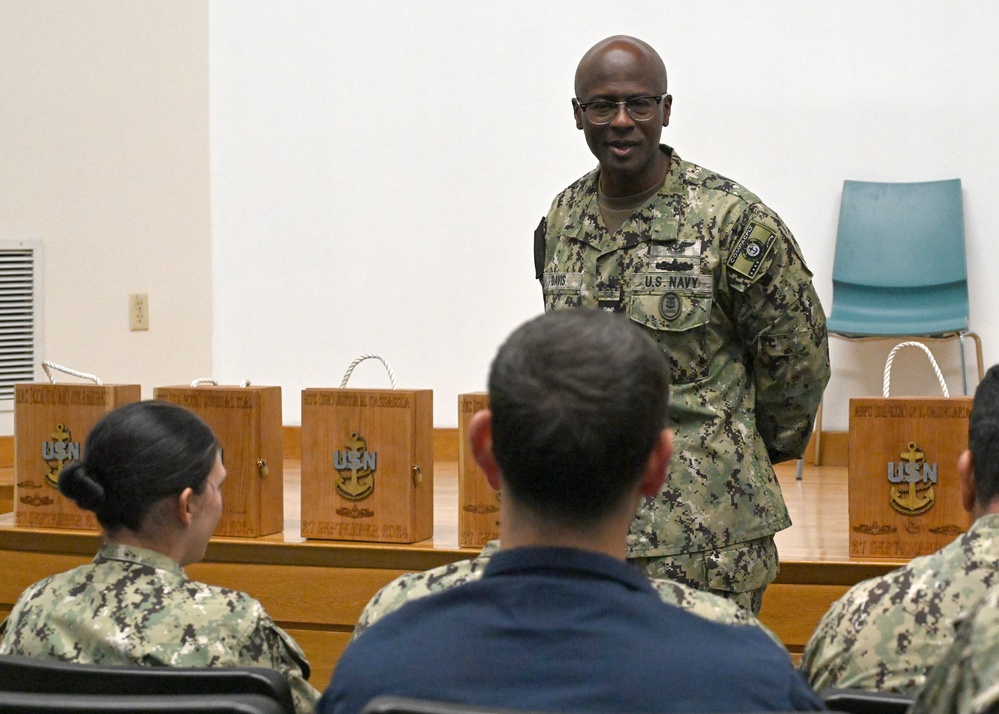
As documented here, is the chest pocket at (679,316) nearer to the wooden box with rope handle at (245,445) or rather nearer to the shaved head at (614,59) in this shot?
the shaved head at (614,59)

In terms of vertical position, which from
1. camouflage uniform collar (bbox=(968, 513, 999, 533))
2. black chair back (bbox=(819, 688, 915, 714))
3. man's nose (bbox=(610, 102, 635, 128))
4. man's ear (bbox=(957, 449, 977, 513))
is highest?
man's nose (bbox=(610, 102, 635, 128))

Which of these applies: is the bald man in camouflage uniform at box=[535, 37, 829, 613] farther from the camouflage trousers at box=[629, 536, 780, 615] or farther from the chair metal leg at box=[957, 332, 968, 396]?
the chair metal leg at box=[957, 332, 968, 396]

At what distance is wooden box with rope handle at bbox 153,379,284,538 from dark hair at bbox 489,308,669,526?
1986mm

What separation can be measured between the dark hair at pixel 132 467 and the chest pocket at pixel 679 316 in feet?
2.59

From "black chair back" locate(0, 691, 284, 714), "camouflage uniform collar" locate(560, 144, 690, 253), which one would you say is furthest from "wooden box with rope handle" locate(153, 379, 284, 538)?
"black chair back" locate(0, 691, 284, 714)

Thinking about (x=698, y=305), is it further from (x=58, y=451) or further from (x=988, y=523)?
(x=58, y=451)

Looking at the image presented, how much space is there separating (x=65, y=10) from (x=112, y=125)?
0.45 meters

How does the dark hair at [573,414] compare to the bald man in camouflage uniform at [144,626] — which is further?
the bald man in camouflage uniform at [144,626]

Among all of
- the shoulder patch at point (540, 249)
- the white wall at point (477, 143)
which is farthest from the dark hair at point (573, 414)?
the white wall at point (477, 143)

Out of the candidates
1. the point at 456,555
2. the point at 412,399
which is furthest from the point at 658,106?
the point at 456,555

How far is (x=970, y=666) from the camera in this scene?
792mm

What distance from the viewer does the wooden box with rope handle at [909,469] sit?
8.38 ft

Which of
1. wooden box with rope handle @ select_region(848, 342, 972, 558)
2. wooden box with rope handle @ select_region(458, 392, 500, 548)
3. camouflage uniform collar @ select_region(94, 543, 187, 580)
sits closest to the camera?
camouflage uniform collar @ select_region(94, 543, 187, 580)

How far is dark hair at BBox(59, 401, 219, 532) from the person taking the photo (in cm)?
171
